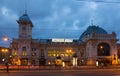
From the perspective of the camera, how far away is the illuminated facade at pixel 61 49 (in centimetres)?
11988

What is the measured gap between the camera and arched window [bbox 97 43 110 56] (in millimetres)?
120500

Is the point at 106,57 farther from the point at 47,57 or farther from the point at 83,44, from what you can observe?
the point at 47,57

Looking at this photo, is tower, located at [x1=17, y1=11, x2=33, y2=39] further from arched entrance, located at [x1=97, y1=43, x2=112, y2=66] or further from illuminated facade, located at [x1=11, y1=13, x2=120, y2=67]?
arched entrance, located at [x1=97, y1=43, x2=112, y2=66]

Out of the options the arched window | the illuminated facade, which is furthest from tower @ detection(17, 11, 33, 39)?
the arched window

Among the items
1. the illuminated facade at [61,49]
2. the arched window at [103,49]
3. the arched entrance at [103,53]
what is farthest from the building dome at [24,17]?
the arched entrance at [103,53]

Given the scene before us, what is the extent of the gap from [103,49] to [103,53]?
70.7 inches

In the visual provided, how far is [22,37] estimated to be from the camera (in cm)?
12419

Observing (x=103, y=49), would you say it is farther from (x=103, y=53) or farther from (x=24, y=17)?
(x=24, y=17)

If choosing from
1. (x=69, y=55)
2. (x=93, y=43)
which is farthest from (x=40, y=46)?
(x=93, y=43)

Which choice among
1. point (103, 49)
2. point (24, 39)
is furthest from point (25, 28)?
point (103, 49)

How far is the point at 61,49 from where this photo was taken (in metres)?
130

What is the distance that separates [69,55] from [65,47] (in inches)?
169

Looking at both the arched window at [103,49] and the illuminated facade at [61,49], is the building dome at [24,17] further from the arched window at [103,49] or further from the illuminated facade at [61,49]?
the arched window at [103,49]

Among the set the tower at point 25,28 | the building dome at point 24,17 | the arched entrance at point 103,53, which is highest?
the building dome at point 24,17
